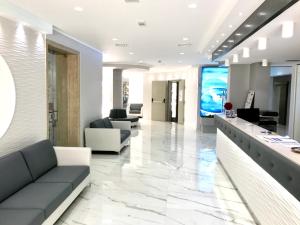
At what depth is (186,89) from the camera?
1244 cm

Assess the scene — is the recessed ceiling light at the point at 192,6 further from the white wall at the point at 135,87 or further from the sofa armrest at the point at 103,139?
the white wall at the point at 135,87

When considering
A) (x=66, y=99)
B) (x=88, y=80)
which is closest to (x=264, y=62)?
(x=88, y=80)

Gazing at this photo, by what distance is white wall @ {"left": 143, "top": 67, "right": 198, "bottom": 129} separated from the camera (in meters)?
11.3

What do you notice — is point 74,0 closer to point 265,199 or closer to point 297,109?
point 265,199

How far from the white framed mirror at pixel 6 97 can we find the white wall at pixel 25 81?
0.06 meters

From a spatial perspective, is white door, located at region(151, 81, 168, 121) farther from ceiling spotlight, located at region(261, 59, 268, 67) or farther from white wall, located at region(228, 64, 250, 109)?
ceiling spotlight, located at region(261, 59, 268, 67)

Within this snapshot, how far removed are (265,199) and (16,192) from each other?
2.75 meters

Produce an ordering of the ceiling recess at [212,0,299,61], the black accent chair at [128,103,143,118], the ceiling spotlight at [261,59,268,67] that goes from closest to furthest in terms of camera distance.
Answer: the ceiling recess at [212,0,299,61] < the ceiling spotlight at [261,59,268,67] < the black accent chair at [128,103,143,118]

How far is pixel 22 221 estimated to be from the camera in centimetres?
224

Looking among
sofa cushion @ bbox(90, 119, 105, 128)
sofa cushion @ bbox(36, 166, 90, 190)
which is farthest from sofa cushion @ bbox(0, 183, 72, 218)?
sofa cushion @ bbox(90, 119, 105, 128)

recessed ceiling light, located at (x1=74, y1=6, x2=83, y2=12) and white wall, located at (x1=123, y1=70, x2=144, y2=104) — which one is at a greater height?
recessed ceiling light, located at (x1=74, y1=6, x2=83, y2=12)

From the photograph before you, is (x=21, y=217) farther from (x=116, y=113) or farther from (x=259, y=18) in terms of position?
(x=116, y=113)

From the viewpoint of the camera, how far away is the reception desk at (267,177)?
202cm

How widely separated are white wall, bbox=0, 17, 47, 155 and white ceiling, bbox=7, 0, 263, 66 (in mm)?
412
